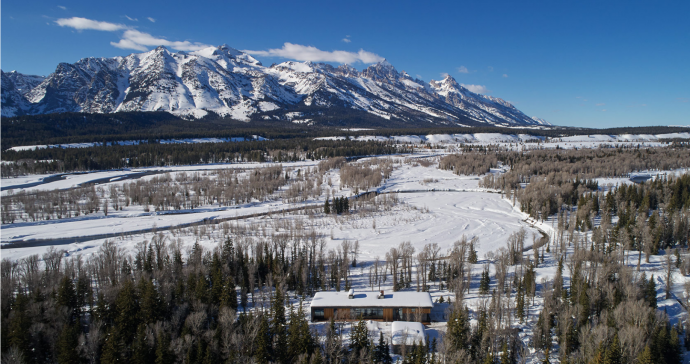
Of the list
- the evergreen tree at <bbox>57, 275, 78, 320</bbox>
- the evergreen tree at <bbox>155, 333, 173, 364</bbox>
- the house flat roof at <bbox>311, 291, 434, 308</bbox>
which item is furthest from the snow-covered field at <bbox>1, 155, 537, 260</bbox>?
the evergreen tree at <bbox>155, 333, 173, 364</bbox>

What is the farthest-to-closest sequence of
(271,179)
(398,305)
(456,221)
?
1. (271,179)
2. (456,221)
3. (398,305)

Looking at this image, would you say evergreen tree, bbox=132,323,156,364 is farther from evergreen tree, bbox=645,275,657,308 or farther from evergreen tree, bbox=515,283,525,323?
evergreen tree, bbox=645,275,657,308

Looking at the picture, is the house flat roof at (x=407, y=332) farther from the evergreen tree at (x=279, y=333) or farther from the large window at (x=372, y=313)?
the evergreen tree at (x=279, y=333)

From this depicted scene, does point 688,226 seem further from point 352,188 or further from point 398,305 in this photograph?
point 352,188

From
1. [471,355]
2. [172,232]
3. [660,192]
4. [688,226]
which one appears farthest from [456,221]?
[172,232]

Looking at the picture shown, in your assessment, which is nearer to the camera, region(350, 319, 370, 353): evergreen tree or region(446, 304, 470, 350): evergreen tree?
region(446, 304, 470, 350): evergreen tree

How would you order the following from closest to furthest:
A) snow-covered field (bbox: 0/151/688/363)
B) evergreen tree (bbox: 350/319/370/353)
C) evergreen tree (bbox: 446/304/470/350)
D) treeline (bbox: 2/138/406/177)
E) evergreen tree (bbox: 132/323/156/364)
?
evergreen tree (bbox: 132/323/156/364) → evergreen tree (bbox: 446/304/470/350) → evergreen tree (bbox: 350/319/370/353) → snow-covered field (bbox: 0/151/688/363) → treeline (bbox: 2/138/406/177)

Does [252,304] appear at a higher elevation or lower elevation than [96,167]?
lower

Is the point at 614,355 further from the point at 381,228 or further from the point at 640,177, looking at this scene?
the point at 640,177
